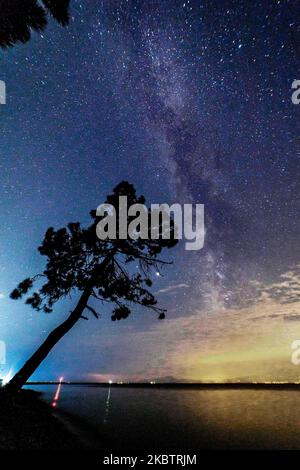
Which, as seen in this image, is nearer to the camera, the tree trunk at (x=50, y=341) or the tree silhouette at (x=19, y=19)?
the tree silhouette at (x=19, y=19)

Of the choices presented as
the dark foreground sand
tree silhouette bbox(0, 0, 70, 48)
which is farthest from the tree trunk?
tree silhouette bbox(0, 0, 70, 48)

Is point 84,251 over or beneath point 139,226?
beneath

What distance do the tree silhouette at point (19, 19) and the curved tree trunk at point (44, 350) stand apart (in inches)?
459

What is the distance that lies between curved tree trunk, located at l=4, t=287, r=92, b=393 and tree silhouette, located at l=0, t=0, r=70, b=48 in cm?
1166

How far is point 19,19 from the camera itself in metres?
9.40

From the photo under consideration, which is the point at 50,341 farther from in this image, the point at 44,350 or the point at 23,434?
the point at 23,434

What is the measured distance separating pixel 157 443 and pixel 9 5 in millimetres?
20757

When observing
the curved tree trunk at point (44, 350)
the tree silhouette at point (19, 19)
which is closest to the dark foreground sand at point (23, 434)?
the curved tree trunk at point (44, 350)

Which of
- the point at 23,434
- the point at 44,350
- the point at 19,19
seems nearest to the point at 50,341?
the point at 44,350

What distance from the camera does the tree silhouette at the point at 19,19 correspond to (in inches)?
364

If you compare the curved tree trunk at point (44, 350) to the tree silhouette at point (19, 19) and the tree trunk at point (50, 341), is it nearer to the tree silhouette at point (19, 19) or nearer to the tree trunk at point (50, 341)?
the tree trunk at point (50, 341)
